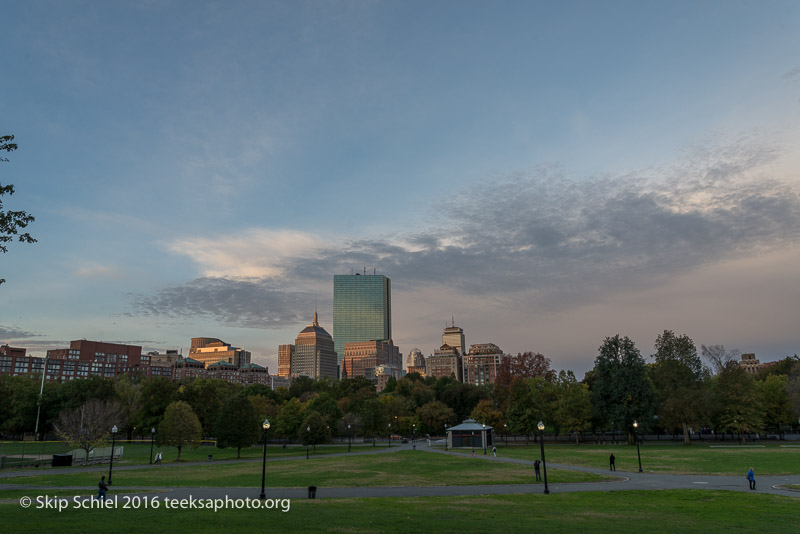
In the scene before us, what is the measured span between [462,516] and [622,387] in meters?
69.4

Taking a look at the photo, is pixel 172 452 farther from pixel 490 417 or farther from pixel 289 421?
pixel 490 417

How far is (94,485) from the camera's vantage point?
1384 inches

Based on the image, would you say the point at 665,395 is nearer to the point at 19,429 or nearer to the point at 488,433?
the point at 488,433

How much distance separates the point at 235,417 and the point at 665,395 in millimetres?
72402

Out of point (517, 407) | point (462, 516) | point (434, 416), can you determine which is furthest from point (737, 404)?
point (462, 516)

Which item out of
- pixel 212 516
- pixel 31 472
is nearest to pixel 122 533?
pixel 212 516

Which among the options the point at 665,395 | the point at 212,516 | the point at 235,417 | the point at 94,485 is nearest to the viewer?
the point at 212,516

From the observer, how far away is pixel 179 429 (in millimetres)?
67562

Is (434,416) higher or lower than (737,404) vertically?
lower

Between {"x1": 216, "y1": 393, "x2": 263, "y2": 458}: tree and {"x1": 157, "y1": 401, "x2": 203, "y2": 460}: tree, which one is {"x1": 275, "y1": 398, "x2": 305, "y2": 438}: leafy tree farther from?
{"x1": 157, "y1": 401, "x2": 203, "y2": 460}: tree

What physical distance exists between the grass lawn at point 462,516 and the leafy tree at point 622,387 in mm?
56924

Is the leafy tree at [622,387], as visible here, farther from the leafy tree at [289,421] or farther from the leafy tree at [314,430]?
the leafy tree at [289,421]

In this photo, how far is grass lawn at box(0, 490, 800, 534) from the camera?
18.2 m

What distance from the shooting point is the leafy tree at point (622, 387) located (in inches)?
3147
